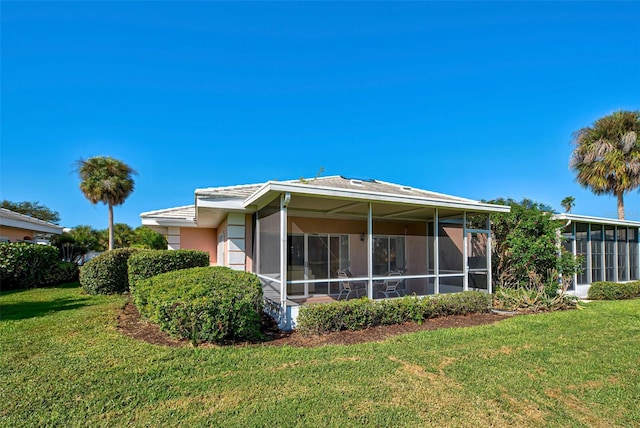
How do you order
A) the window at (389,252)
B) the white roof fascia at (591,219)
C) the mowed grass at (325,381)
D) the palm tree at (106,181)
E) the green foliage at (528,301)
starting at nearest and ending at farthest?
the mowed grass at (325,381), the green foliage at (528,301), the window at (389,252), the white roof fascia at (591,219), the palm tree at (106,181)

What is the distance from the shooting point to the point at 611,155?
17.0m

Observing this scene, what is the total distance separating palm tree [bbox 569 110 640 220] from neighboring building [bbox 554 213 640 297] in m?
2.87

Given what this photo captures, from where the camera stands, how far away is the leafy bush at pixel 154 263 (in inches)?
352

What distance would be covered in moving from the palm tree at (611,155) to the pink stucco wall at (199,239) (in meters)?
20.1

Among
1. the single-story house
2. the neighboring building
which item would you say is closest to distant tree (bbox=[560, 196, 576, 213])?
the neighboring building

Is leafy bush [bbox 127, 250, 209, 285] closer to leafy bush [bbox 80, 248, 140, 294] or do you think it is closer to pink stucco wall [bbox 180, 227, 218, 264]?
leafy bush [bbox 80, 248, 140, 294]

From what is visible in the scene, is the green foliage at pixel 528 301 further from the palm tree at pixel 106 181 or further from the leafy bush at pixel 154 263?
the palm tree at pixel 106 181

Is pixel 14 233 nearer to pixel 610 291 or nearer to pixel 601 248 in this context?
pixel 610 291

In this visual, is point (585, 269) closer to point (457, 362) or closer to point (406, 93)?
point (406, 93)

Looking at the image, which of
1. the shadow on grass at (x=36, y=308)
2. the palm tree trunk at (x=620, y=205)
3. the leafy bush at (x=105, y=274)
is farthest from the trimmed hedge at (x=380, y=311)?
the palm tree trunk at (x=620, y=205)

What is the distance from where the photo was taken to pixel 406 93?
16781 mm

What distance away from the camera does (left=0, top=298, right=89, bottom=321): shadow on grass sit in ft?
25.2

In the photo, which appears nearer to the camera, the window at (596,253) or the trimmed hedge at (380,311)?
the trimmed hedge at (380,311)

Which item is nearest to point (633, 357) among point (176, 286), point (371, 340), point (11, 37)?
point (371, 340)
